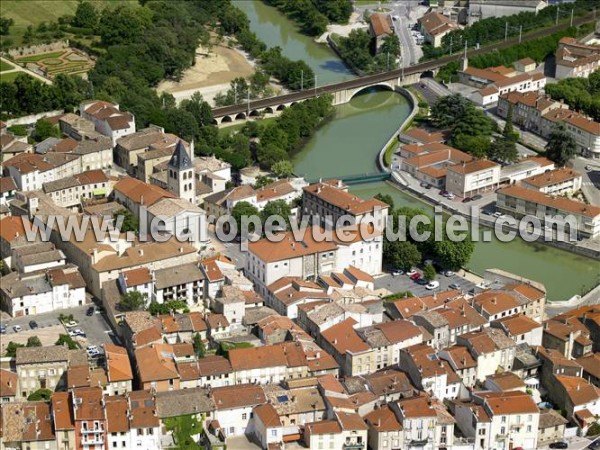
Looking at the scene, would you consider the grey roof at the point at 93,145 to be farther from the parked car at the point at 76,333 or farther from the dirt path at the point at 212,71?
the parked car at the point at 76,333

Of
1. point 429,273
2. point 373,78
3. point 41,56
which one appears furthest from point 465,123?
point 41,56

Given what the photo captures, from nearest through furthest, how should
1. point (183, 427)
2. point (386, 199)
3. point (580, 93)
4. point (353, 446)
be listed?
point (353, 446)
point (183, 427)
point (386, 199)
point (580, 93)

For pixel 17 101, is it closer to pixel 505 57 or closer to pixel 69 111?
pixel 69 111

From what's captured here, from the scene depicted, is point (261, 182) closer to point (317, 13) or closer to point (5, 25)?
point (5, 25)

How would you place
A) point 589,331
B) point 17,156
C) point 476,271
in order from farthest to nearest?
point 17,156, point 476,271, point 589,331

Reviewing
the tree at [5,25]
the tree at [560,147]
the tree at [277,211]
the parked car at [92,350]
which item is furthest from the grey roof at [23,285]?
the tree at [5,25]

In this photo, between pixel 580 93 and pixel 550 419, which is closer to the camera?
pixel 550 419

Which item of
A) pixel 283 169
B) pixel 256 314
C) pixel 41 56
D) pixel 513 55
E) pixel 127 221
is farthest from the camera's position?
pixel 513 55

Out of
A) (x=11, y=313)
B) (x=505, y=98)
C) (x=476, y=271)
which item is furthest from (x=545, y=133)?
(x=11, y=313)
